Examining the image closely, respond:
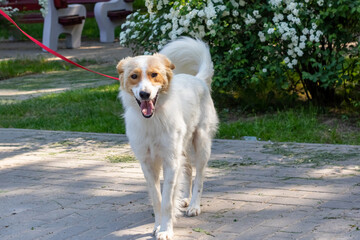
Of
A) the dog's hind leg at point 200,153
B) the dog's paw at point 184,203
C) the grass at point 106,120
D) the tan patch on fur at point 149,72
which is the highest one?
the tan patch on fur at point 149,72

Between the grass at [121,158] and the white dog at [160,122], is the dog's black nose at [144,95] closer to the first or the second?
the white dog at [160,122]

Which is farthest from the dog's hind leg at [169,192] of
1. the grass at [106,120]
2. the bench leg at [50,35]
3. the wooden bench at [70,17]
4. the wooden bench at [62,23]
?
the bench leg at [50,35]

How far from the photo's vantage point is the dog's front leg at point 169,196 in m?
3.88

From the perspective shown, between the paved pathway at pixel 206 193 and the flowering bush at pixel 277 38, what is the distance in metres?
1.22

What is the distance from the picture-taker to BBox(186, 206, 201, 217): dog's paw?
4316 millimetres

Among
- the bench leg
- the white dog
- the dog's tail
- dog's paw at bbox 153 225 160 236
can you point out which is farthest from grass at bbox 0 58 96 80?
dog's paw at bbox 153 225 160 236

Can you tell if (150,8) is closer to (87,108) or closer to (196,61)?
(87,108)

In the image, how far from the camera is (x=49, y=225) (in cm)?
414

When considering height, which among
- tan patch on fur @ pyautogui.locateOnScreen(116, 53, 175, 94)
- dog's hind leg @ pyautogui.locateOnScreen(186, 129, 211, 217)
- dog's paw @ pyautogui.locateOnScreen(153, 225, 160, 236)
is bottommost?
dog's paw @ pyautogui.locateOnScreen(153, 225, 160, 236)

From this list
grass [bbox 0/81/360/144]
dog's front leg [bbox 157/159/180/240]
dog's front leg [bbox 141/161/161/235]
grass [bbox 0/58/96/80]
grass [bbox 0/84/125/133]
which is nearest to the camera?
dog's front leg [bbox 157/159/180/240]

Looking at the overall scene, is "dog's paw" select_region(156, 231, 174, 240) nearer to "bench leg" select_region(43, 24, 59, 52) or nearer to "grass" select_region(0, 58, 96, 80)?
"grass" select_region(0, 58, 96, 80)

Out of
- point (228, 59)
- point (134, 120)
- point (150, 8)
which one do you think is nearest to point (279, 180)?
point (134, 120)

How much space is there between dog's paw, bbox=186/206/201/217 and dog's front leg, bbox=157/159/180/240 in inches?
13.7

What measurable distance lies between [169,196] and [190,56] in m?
1.46
